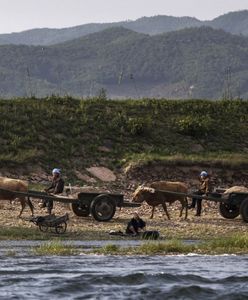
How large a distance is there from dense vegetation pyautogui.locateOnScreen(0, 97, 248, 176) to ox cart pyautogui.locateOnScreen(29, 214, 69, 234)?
589 inches

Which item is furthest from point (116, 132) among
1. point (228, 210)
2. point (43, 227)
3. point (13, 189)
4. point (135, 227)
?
point (135, 227)

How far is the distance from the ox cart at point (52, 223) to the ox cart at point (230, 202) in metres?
6.36

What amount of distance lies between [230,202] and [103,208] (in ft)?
15.9

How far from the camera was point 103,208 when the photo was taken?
109ft

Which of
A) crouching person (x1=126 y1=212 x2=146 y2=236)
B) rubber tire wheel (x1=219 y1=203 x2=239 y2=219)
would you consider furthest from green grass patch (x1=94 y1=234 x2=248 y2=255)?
rubber tire wheel (x1=219 y1=203 x2=239 y2=219)

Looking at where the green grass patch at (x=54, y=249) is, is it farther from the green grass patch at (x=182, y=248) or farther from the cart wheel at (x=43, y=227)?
the cart wheel at (x=43, y=227)

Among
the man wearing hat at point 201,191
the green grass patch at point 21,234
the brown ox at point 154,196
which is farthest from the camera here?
the man wearing hat at point 201,191

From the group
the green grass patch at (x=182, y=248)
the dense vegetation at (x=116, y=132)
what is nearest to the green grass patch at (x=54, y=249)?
the green grass patch at (x=182, y=248)

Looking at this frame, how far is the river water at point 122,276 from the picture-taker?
20391 mm

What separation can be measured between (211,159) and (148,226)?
16244 millimetres

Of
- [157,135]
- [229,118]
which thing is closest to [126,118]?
[157,135]

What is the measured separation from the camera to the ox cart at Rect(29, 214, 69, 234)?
2941 cm

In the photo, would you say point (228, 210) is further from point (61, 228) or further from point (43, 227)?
point (43, 227)

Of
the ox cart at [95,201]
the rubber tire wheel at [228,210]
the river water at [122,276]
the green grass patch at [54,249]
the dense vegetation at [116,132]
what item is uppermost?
the dense vegetation at [116,132]
